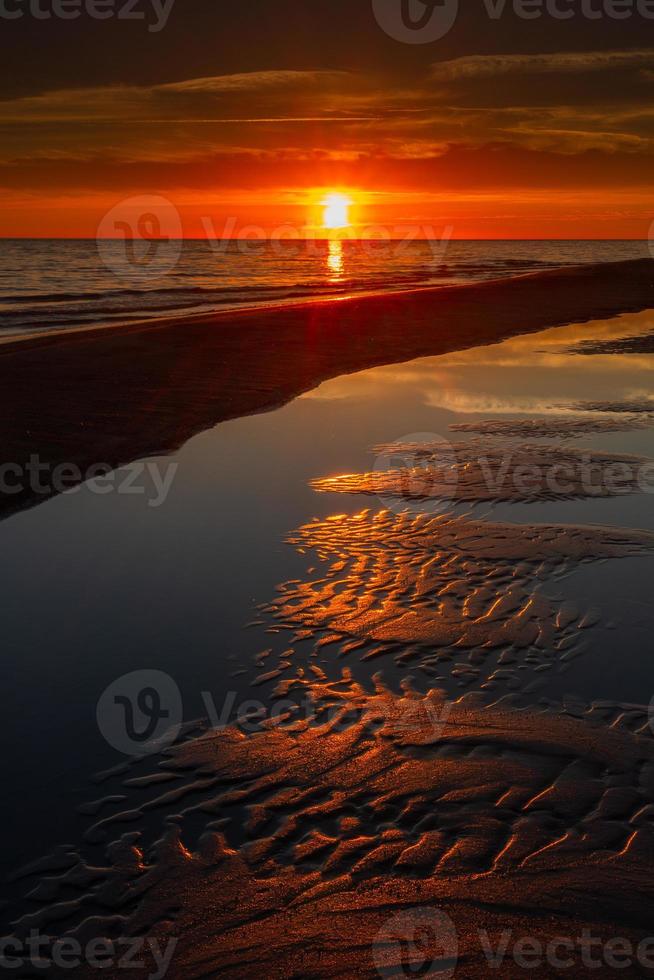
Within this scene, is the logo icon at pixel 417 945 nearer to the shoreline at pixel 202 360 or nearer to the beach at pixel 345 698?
the beach at pixel 345 698

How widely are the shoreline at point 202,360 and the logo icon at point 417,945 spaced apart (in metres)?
8.04

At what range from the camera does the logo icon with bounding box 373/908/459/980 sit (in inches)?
166

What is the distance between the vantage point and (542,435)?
14969 millimetres

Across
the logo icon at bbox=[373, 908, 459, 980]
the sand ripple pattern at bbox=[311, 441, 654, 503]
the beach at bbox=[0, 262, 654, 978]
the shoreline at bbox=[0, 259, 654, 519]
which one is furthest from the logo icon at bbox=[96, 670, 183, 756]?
the sand ripple pattern at bbox=[311, 441, 654, 503]

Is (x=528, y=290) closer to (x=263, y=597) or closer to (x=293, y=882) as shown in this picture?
A: (x=263, y=597)

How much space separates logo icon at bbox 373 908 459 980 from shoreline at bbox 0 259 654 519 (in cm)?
804

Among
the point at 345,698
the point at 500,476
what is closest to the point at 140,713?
the point at 345,698

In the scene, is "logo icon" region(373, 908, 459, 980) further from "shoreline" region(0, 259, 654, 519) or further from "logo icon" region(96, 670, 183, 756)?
"shoreline" region(0, 259, 654, 519)

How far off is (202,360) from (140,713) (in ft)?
55.2

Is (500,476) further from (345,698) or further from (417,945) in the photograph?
(417,945)

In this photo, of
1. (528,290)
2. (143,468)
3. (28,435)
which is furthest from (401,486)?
(528,290)

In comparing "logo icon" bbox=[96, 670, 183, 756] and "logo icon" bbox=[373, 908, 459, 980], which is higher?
"logo icon" bbox=[96, 670, 183, 756]

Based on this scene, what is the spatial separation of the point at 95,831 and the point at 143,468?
832 cm

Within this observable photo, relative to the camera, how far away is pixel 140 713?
6297 mm
